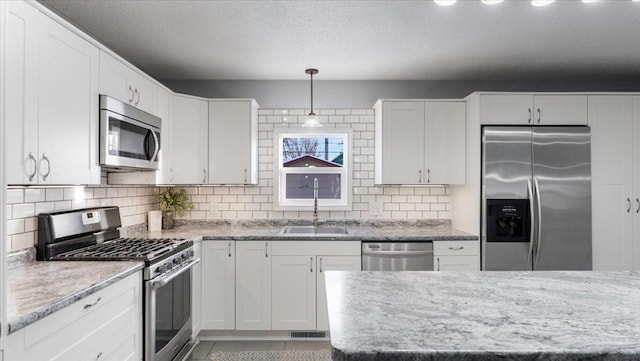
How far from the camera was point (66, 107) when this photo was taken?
76.7 inches

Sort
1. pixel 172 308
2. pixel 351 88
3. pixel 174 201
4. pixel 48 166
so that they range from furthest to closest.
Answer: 1. pixel 351 88
2. pixel 174 201
3. pixel 172 308
4. pixel 48 166

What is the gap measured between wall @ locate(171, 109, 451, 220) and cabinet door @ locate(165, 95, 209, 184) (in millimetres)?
422

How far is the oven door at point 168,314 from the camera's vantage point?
7.44 feet

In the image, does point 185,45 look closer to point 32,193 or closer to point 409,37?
point 32,193

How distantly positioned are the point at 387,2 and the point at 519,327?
1.93 meters

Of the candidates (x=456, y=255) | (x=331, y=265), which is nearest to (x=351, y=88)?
(x=331, y=265)

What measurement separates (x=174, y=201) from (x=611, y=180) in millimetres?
4044

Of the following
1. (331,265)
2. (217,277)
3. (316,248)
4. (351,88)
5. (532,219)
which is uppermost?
(351,88)

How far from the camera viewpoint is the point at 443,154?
3.61 meters

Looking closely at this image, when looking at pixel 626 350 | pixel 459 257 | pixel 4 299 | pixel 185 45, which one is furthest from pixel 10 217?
pixel 459 257

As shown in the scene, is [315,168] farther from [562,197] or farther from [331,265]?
[562,197]

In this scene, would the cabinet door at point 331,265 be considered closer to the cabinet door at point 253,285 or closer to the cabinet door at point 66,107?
the cabinet door at point 253,285

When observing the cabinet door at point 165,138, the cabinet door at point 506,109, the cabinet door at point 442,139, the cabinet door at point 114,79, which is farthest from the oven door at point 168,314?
the cabinet door at point 506,109

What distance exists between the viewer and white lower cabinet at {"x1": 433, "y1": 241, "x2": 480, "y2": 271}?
327cm
